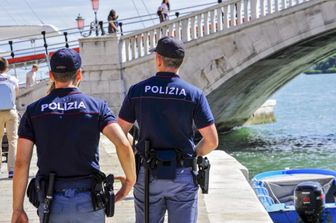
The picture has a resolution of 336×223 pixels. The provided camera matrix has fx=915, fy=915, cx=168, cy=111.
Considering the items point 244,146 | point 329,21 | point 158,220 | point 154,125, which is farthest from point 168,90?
point 244,146

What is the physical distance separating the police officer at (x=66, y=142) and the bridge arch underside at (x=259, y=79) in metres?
20.1

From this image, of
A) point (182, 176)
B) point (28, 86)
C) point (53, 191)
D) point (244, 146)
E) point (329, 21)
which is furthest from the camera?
point (244, 146)

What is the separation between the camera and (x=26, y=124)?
17.6 feet

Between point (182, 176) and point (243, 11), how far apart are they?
1933cm

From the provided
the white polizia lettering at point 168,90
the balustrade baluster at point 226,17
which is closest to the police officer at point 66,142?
the white polizia lettering at point 168,90

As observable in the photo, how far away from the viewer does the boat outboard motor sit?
1058 centimetres

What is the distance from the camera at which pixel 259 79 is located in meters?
30.2

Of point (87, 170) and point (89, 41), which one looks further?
point (89, 41)

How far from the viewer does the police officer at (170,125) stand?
5.84m

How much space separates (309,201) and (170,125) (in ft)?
16.7

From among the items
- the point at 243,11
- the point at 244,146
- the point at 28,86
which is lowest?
the point at 244,146

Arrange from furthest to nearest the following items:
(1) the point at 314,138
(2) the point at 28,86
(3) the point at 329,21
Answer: (1) the point at 314,138 → (2) the point at 28,86 → (3) the point at 329,21

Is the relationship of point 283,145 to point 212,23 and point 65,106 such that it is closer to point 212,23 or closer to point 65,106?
point 212,23

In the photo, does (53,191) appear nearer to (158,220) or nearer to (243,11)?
(158,220)
